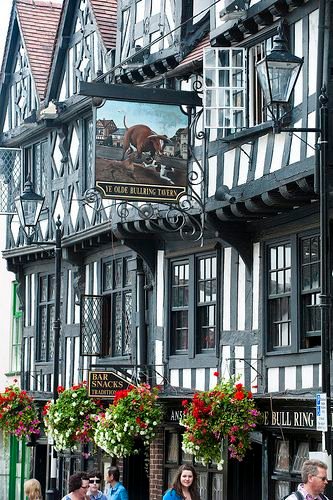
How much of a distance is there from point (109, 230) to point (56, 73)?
5.51 meters

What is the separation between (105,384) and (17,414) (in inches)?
221

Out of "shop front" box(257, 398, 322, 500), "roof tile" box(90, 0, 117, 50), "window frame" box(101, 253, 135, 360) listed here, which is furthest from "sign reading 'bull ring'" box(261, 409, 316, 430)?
"roof tile" box(90, 0, 117, 50)

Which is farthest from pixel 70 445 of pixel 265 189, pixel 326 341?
pixel 326 341

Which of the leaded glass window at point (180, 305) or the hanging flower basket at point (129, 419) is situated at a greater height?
the leaded glass window at point (180, 305)

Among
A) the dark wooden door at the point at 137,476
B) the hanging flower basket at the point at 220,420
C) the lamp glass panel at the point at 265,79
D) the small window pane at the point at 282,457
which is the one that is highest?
the lamp glass panel at the point at 265,79

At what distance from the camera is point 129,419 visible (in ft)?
83.6

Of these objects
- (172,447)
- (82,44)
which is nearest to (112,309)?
(172,447)

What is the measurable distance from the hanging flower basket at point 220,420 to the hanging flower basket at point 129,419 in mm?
2424

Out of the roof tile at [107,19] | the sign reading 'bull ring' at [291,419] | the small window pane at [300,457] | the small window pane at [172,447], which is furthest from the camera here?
the roof tile at [107,19]

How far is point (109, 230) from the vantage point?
29203 millimetres

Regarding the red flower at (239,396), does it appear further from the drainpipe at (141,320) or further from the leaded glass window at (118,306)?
the leaded glass window at (118,306)

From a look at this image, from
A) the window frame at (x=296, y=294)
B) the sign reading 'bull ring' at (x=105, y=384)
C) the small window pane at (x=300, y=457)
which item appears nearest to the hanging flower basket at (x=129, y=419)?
the sign reading 'bull ring' at (x=105, y=384)

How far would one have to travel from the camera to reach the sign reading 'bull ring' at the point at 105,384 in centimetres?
2686

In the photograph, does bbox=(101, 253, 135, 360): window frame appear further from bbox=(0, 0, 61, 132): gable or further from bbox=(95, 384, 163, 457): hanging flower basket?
bbox=(0, 0, 61, 132): gable
